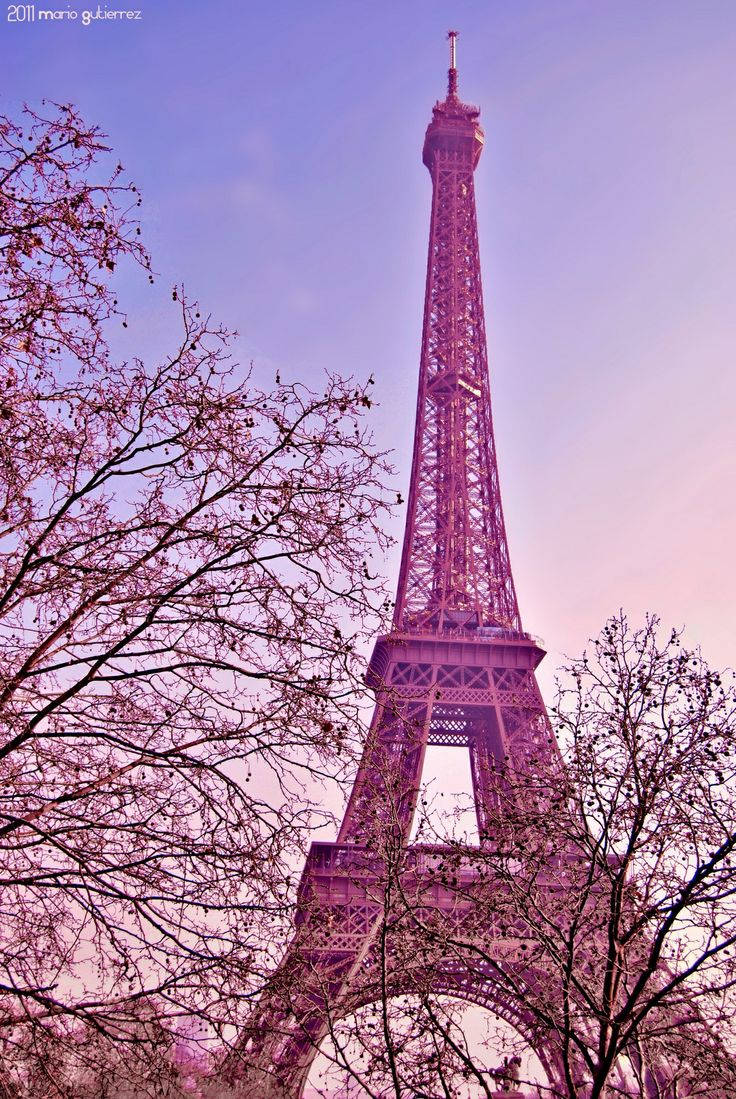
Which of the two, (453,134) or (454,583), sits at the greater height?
(453,134)

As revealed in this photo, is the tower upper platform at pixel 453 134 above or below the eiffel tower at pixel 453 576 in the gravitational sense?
above

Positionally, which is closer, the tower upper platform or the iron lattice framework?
the iron lattice framework

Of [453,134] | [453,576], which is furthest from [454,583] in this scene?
[453,134]

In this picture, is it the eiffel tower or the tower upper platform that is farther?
the tower upper platform

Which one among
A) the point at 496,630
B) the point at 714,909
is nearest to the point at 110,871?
the point at 714,909

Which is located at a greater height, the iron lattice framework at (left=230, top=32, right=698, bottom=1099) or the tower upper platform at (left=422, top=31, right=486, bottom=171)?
the tower upper platform at (left=422, top=31, right=486, bottom=171)

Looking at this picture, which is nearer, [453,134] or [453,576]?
[453,576]

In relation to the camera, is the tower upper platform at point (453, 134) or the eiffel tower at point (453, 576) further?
the tower upper platform at point (453, 134)

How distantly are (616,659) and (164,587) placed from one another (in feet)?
15.8

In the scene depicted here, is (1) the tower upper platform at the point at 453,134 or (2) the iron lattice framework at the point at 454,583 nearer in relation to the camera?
(2) the iron lattice framework at the point at 454,583

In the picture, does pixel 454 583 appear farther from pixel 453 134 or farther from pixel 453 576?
pixel 453 134

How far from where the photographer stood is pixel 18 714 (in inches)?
185

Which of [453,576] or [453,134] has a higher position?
[453,134]

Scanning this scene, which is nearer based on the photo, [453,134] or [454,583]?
[454,583]
